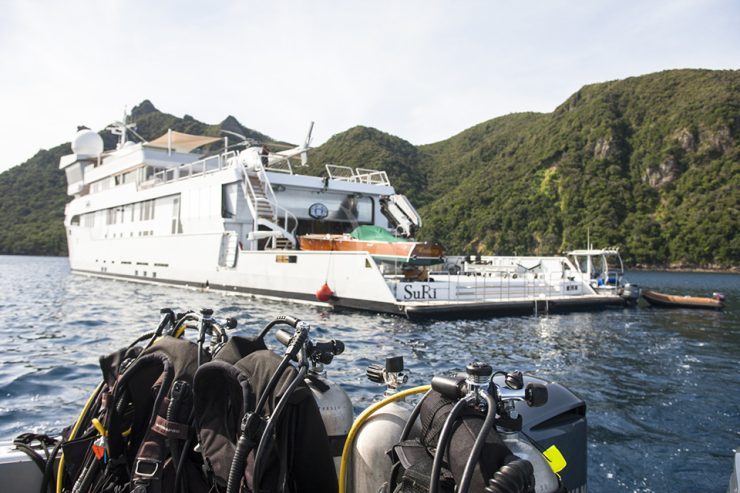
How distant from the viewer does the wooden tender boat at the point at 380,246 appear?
14766mm

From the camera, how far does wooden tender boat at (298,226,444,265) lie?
1477cm

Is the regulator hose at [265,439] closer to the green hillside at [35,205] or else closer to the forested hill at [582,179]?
the forested hill at [582,179]

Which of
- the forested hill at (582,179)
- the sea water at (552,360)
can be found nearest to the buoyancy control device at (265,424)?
the sea water at (552,360)

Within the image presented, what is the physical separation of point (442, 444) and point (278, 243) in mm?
17152

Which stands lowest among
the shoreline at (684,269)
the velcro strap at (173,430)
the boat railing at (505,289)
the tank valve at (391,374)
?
the shoreline at (684,269)

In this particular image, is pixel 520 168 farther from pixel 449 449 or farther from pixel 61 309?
pixel 449 449

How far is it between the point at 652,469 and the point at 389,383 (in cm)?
312

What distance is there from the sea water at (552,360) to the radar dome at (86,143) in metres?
18.8

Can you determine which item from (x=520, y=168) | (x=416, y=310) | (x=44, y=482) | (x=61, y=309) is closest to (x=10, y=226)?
(x=520, y=168)

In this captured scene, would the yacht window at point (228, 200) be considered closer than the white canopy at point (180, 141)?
Yes

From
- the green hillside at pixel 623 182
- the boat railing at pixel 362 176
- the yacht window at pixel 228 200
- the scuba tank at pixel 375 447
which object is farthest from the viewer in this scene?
the green hillside at pixel 623 182

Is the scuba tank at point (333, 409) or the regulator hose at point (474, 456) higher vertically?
the regulator hose at point (474, 456)

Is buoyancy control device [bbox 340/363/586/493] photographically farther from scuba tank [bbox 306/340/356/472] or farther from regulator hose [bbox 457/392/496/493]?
scuba tank [bbox 306/340/356/472]

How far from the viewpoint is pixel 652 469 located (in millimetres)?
4270
